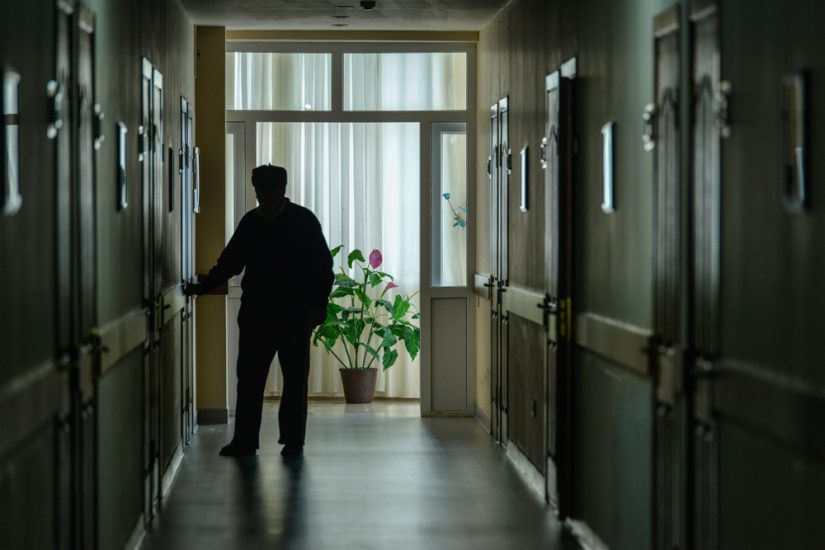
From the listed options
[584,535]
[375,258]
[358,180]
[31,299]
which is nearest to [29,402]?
[31,299]

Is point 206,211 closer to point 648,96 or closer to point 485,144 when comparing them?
point 485,144

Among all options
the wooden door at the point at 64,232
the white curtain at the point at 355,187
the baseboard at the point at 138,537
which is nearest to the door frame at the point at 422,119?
the white curtain at the point at 355,187

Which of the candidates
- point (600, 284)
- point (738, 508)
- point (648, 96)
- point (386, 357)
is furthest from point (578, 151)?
point (386, 357)

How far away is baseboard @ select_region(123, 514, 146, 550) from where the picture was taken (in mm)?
4593

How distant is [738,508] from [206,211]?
5603 mm

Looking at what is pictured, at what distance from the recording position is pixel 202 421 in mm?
8133

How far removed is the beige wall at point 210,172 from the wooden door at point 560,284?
10.6ft

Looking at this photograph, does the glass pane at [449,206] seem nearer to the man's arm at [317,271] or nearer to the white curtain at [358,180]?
the white curtain at [358,180]

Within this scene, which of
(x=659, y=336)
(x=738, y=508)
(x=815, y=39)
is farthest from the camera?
(x=659, y=336)

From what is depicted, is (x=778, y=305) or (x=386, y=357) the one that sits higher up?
(x=778, y=305)

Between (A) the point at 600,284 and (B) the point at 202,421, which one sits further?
(B) the point at 202,421

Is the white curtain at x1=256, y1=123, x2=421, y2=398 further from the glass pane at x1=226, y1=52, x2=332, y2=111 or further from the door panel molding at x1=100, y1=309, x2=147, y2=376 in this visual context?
the door panel molding at x1=100, y1=309, x2=147, y2=376

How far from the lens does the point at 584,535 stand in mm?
4863

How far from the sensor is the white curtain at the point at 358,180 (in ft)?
29.8
